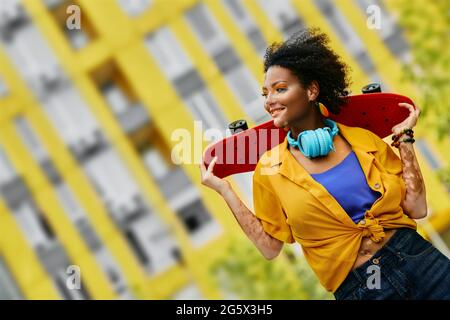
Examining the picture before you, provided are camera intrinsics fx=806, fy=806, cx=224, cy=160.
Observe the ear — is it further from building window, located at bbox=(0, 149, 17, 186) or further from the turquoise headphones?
building window, located at bbox=(0, 149, 17, 186)

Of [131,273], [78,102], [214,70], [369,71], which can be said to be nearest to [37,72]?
[78,102]

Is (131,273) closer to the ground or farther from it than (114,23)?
closer to the ground

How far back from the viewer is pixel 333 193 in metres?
1.87

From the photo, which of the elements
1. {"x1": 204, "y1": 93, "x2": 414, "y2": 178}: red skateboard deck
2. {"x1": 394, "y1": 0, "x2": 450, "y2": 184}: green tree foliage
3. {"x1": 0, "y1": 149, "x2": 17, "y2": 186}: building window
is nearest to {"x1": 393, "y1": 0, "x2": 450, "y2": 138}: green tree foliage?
{"x1": 394, "y1": 0, "x2": 450, "y2": 184}: green tree foliage

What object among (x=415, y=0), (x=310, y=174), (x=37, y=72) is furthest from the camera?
(x=37, y=72)

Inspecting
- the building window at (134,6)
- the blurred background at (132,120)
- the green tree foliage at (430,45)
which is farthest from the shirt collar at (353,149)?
the building window at (134,6)

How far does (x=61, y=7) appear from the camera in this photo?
8625 millimetres

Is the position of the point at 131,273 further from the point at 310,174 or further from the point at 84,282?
the point at 310,174

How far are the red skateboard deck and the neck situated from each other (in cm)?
7

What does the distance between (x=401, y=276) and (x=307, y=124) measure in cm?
44

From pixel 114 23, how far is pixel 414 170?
6.96 m

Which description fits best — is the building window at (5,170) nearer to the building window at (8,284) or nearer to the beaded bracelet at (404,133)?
Answer: the building window at (8,284)

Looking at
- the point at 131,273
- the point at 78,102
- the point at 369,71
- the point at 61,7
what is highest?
the point at 61,7

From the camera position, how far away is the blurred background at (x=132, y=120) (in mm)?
8570
